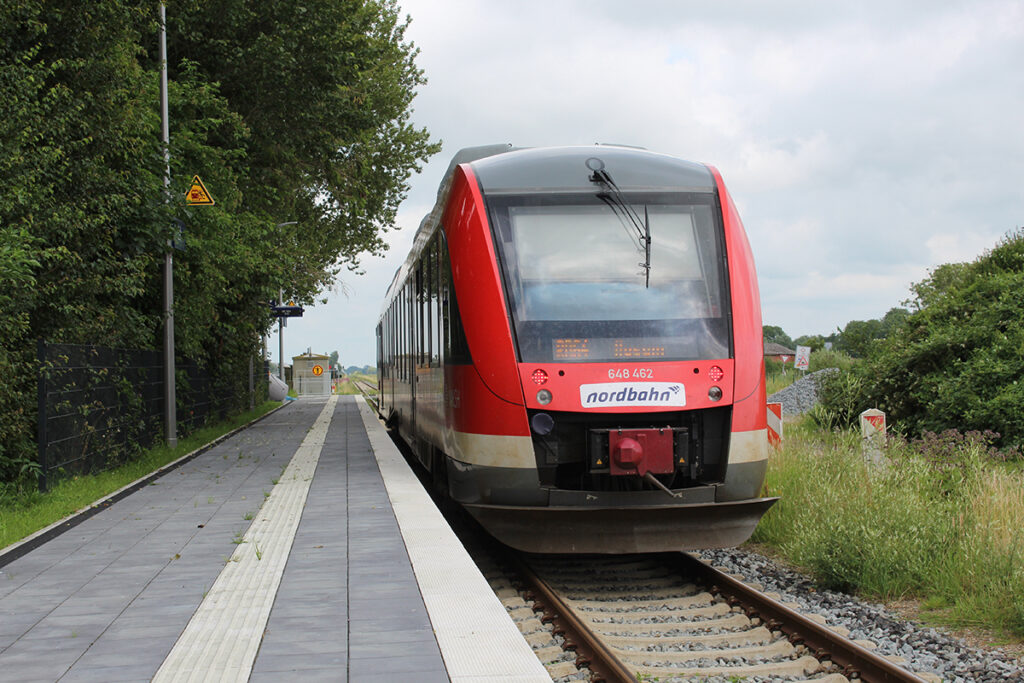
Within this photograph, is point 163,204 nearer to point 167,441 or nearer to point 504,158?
point 167,441

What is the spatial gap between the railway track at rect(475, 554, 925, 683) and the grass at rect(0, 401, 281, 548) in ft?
12.7

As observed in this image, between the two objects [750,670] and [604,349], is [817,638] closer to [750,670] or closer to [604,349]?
[750,670]

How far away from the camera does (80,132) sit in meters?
11.6

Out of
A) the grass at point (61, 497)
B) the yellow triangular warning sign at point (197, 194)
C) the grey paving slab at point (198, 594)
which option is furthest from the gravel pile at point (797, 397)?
the grey paving slab at point (198, 594)

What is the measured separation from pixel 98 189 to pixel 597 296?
7095 mm

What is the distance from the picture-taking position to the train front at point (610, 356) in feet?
24.4

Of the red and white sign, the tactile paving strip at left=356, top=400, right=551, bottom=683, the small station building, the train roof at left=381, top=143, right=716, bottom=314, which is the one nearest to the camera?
the tactile paving strip at left=356, top=400, right=551, bottom=683

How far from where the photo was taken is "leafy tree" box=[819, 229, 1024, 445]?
13547mm

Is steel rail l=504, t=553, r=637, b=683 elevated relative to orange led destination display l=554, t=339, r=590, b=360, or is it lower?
lower

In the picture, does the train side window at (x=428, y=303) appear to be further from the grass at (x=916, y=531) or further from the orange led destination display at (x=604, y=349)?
the grass at (x=916, y=531)

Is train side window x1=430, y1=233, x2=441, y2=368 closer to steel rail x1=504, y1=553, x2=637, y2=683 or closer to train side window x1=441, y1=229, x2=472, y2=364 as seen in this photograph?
train side window x1=441, y1=229, x2=472, y2=364

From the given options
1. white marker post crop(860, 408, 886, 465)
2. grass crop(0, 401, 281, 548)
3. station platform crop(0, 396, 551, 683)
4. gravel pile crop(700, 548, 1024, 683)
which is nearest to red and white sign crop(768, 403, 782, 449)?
white marker post crop(860, 408, 886, 465)

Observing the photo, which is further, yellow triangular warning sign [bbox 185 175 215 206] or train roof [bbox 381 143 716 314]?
yellow triangular warning sign [bbox 185 175 215 206]

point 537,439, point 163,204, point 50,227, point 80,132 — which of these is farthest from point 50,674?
point 163,204
